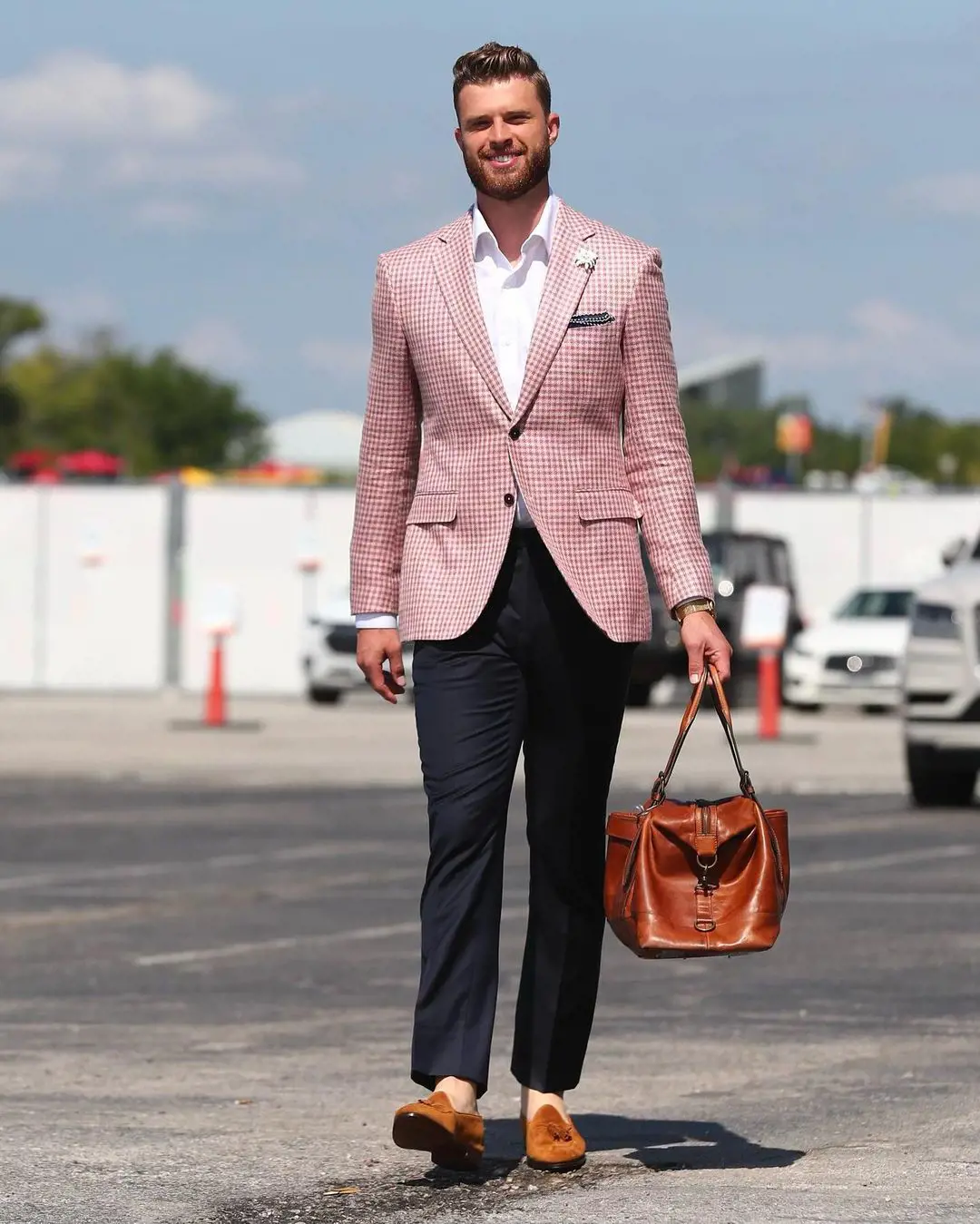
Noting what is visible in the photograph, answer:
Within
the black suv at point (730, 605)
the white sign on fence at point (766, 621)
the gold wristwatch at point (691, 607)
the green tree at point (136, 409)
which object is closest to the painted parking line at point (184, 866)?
the gold wristwatch at point (691, 607)

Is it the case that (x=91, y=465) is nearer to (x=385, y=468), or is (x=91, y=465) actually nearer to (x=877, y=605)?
(x=877, y=605)

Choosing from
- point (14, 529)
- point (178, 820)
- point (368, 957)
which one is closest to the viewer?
point (368, 957)

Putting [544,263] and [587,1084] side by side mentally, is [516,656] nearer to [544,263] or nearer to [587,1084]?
[544,263]

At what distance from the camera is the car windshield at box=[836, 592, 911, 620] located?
32.0m

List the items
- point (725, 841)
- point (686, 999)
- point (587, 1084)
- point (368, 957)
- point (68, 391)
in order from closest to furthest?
point (725, 841)
point (587, 1084)
point (686, 999)
point (368, 957)
point (68, 391)

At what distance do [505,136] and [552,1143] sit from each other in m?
1.94

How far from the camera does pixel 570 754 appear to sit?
5.55m

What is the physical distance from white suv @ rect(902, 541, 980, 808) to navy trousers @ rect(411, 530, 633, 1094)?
10.6 meters

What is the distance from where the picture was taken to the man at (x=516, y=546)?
5441 mm

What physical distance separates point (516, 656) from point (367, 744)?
59.9ft

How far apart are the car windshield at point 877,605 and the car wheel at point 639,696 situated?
7.93 feet

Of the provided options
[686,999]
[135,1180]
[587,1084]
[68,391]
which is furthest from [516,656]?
[68,391]

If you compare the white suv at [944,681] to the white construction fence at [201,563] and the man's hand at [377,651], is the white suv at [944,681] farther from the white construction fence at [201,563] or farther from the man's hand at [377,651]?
the white construction fence at [201,563]

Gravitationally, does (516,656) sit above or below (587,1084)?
above
